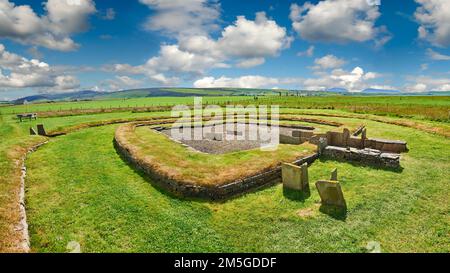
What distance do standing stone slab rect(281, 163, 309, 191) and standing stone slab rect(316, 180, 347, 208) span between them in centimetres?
134

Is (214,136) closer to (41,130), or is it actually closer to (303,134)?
(303,134)

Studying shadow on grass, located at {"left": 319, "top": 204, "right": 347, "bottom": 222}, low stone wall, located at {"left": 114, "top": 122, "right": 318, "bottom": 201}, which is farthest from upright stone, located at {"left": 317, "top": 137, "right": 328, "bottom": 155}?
shadow on grass, located at {"left": 319, "top": 204, "right": 347, "bottom": 222}

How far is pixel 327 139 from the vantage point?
1727 cm

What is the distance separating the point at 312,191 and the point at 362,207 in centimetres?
200

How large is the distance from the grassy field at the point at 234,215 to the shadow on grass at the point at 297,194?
0.25 feet

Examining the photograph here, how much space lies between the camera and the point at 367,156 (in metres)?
14.1

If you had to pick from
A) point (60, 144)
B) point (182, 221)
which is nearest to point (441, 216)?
point (182, 221)

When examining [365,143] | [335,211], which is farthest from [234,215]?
[365,143]

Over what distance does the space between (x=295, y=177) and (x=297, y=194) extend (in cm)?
71

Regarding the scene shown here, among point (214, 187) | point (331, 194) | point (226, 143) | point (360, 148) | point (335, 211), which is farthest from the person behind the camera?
point (226, 143)

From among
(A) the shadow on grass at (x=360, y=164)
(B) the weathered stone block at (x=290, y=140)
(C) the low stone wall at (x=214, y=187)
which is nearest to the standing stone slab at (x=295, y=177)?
(C) the low stone wall at (x=214, y=187)

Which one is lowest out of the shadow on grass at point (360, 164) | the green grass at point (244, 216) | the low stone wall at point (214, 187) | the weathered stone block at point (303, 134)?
the green grass at point (244, 216)

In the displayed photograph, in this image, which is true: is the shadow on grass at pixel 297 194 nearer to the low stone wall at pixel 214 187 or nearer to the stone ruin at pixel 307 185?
the stone ruin at pixel 307 185

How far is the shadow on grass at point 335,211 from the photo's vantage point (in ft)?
29.8
